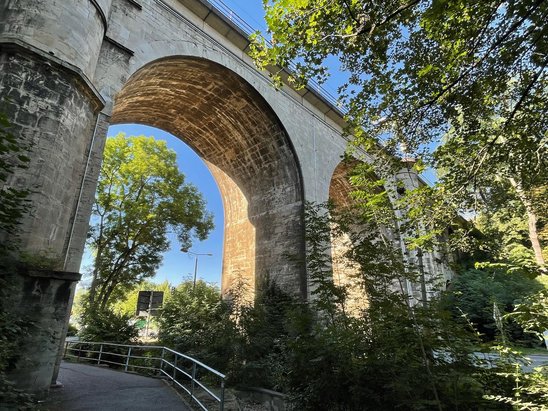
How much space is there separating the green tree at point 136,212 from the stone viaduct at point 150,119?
505 cm

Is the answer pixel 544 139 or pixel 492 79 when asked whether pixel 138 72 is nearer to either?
pixel 492 79

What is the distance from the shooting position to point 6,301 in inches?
139

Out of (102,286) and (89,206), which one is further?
(102,286)

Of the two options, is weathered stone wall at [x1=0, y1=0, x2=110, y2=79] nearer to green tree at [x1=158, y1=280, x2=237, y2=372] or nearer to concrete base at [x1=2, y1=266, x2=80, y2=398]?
concrete base at [x1=2, y1=266, x2=80, y2=398]

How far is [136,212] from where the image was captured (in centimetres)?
1694

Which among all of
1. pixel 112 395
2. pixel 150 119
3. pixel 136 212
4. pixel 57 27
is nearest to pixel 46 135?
pixel 57 27

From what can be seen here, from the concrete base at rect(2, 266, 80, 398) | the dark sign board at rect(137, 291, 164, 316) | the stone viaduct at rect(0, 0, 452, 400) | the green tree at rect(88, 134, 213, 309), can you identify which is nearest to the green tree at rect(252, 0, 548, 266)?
the stone viaduct at rect(0, 0, 452, 400)

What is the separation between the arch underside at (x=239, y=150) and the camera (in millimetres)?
10586

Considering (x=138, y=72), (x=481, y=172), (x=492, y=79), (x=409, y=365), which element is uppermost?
(x=138, y=72)

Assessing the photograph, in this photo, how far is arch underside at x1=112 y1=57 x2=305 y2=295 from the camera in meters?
10.6

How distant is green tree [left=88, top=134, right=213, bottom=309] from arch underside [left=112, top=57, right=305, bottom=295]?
5.05 metres

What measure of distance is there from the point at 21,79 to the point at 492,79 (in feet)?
22.1

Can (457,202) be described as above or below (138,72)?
below

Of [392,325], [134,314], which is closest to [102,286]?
[134,314]
